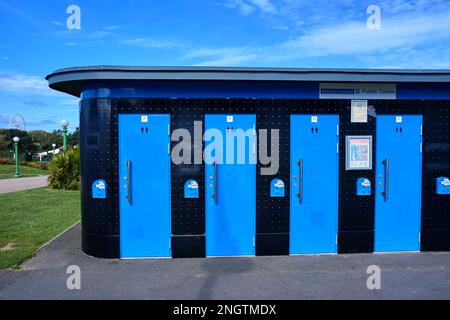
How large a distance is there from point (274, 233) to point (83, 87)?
12.6ft

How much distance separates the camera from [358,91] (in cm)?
617

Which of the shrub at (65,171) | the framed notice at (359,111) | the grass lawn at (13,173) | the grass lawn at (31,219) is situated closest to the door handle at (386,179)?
the framed notice at (359,111)

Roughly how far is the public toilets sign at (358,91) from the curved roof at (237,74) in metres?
0.19

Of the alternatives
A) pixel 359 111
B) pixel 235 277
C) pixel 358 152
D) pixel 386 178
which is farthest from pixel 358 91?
pixel 235 277

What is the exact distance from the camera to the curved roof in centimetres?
567

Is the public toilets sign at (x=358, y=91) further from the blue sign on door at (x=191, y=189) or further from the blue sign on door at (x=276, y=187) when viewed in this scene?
the blue sign on door at (x=191, y=189)

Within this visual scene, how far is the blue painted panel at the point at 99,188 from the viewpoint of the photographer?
234 inches

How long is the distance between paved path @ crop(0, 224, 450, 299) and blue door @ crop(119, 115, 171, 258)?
12.0 inches

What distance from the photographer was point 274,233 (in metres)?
6.08

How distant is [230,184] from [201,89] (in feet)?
5.10

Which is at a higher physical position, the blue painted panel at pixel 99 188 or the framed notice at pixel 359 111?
the framed notice at pixel 359 111

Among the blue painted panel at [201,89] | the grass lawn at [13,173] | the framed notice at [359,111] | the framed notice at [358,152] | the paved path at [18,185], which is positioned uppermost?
the blue painted panel at [201,89]
